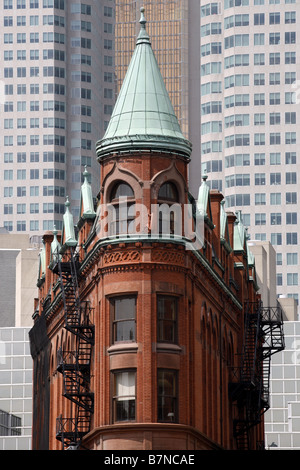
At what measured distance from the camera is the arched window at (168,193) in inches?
2719

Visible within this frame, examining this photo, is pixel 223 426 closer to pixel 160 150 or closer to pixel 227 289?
pixel 227 289

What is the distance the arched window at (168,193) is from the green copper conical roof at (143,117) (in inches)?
72.3

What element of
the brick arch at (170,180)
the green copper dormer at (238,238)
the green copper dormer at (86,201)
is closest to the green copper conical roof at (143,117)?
the brick arch at (170,180)

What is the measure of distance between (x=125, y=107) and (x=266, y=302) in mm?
104879

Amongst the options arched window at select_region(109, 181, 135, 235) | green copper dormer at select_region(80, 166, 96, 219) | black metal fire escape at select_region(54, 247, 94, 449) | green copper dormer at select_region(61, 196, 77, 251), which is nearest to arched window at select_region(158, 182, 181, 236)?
arched window at select_region(109, 181, 135, 235)

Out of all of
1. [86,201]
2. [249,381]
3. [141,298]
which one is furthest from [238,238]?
[141,298]

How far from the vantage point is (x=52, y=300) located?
8662cm

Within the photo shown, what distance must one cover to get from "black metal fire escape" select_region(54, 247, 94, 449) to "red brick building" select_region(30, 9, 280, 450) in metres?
0.08

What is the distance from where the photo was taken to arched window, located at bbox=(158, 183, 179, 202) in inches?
2719

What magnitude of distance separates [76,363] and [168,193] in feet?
31.8

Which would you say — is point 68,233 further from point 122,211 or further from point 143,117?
point 143,117

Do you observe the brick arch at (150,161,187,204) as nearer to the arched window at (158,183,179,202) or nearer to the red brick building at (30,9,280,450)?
the red brick building at (30,9,280,450)

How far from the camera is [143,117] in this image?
6981 cm
